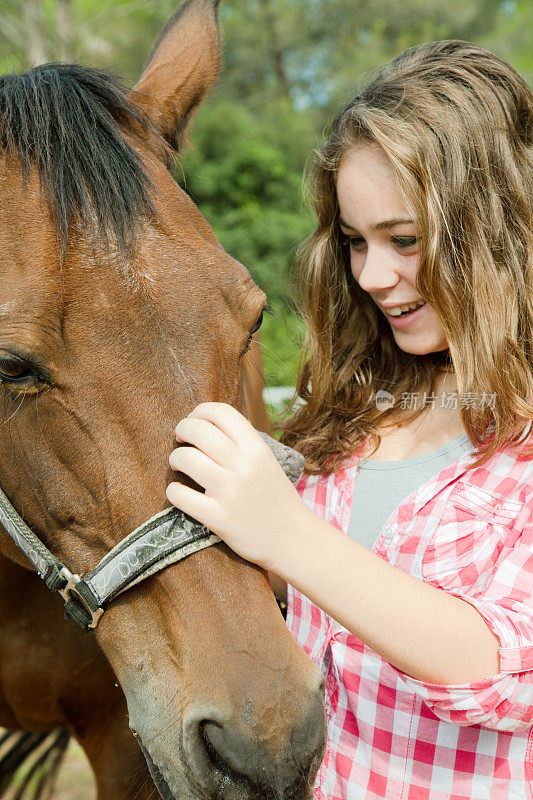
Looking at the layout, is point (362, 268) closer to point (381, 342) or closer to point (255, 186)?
point (381, 342)

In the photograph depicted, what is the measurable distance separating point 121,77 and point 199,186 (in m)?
9.59

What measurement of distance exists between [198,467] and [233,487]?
7cm

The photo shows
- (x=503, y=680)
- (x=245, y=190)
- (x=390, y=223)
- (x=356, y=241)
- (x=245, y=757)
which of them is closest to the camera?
(x=245, y=757)

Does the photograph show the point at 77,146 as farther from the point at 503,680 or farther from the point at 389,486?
the point at 503,680

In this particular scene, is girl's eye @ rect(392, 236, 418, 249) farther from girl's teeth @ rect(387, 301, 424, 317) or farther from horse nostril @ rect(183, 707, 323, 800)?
horse nostril @ rect(183, 707, 323, 800)

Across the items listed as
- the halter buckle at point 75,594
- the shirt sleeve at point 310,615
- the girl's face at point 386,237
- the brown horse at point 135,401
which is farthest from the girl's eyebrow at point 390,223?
the halter buckle at point 75,594

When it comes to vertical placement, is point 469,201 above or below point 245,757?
above

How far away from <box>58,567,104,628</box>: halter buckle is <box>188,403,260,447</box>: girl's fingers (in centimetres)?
43

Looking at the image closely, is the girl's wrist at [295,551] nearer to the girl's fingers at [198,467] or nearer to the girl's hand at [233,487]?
the girl's hand at [233,487]

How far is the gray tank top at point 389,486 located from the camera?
1.76 metres

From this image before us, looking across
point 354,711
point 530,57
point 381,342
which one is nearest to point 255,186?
point 381,342

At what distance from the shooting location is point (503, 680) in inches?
51.1

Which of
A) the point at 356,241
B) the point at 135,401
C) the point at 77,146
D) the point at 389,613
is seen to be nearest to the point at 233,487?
the point at 135,401

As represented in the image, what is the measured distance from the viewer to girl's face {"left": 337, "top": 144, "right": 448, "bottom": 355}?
→ 5.70ft
